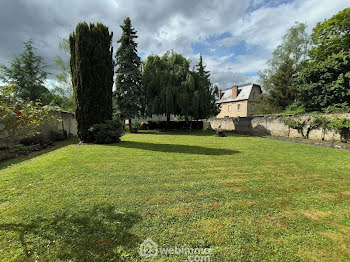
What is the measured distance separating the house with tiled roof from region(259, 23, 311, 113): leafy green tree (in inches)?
299

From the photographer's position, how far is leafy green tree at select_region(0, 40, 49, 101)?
17.5 m

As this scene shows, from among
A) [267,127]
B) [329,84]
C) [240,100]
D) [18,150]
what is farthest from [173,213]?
[240,100]

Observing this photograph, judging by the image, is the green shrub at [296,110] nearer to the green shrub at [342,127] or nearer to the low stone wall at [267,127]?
the low stone wall at [267,127]

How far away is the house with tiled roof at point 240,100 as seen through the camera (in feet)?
85.3

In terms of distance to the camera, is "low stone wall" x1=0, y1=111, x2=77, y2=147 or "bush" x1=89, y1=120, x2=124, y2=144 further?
"low stone wall" x1=0, y1=111, x2=77, y2=147

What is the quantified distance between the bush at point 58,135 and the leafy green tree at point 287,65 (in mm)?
19068

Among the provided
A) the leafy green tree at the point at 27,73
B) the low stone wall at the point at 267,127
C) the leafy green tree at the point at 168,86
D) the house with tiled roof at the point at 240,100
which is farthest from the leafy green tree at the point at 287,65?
the leafy green tree at the point at 27,73

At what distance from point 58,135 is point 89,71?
4467 mm

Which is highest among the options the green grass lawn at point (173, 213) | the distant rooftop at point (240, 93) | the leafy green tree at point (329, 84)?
the distant rooftop at point (240, 93)

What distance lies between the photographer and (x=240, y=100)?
88.9 feet

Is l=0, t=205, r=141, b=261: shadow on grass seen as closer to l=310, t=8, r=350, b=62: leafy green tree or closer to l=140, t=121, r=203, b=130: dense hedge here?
l=140, t=121, r=203, b=130: dense hedge

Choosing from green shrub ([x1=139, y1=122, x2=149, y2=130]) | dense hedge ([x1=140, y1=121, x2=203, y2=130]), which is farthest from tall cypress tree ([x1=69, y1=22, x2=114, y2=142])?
green shrub ([x1=139, y1=122, x2=149, y2=130])

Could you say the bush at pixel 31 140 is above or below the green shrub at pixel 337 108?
below

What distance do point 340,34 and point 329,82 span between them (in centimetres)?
547
